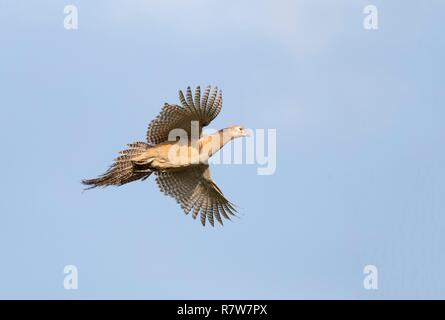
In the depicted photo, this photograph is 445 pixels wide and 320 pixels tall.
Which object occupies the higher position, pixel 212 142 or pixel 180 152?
pixel 212 142

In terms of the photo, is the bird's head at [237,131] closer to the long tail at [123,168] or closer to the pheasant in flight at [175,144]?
the pheasant in flight at [175,144]

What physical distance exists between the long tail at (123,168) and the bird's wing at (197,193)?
5.08 ft

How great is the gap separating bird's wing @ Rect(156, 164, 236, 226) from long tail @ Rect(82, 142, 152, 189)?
5.08 ft

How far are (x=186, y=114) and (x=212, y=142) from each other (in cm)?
102

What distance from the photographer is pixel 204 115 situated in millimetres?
27906

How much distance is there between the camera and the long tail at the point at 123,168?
28297mm

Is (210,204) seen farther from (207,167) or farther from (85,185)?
(85,185)

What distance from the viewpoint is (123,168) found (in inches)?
1115

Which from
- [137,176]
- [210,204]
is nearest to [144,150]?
[137,176]

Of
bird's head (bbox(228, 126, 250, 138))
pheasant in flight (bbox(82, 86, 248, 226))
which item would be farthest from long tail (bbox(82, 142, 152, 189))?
bird's head (bbox(228, 126, 250, 138))

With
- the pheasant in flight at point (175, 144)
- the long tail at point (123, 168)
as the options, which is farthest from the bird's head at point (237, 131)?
the long tail at point (123, 168)

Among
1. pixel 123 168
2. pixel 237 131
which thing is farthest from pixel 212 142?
pixel 123 168

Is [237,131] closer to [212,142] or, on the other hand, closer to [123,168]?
[212,142]
